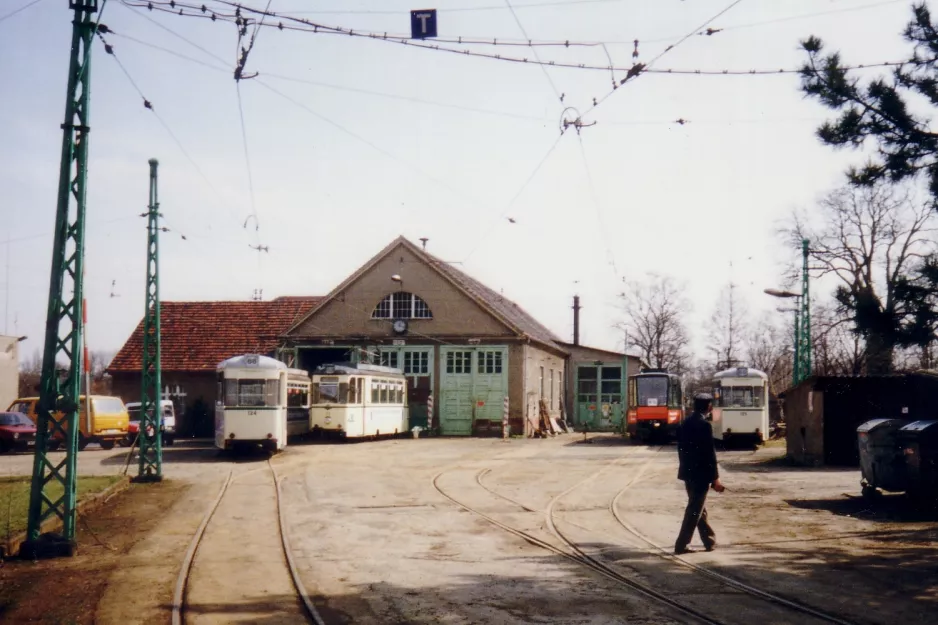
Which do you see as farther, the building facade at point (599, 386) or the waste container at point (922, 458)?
the building facade at point (599, 386)

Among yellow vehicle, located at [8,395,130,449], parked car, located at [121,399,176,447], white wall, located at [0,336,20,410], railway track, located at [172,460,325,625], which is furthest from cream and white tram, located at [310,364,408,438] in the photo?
white wall, located at [0,336,20,410]

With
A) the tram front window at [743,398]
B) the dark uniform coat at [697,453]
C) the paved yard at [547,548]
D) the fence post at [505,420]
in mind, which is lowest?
the paved yard at [547,548]

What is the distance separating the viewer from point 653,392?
3734cm

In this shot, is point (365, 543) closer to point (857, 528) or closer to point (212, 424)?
point (857, 528)

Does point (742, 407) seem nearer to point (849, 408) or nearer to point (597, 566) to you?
point (849, 408)

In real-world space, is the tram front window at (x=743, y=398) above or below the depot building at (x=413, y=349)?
below

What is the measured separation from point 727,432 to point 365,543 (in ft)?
81.9

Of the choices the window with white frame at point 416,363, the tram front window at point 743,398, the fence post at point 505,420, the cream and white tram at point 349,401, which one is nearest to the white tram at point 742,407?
the tram front window at point 743,398

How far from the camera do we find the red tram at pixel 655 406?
121ft

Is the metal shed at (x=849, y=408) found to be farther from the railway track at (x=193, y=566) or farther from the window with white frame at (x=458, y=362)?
the window with white frame at (x=458, y=362)

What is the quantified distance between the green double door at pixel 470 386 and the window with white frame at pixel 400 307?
83.7 inches

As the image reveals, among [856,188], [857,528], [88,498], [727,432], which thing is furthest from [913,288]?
[727,432]

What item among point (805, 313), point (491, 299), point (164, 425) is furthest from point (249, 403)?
point (491, 299)

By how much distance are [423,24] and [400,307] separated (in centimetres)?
3026
